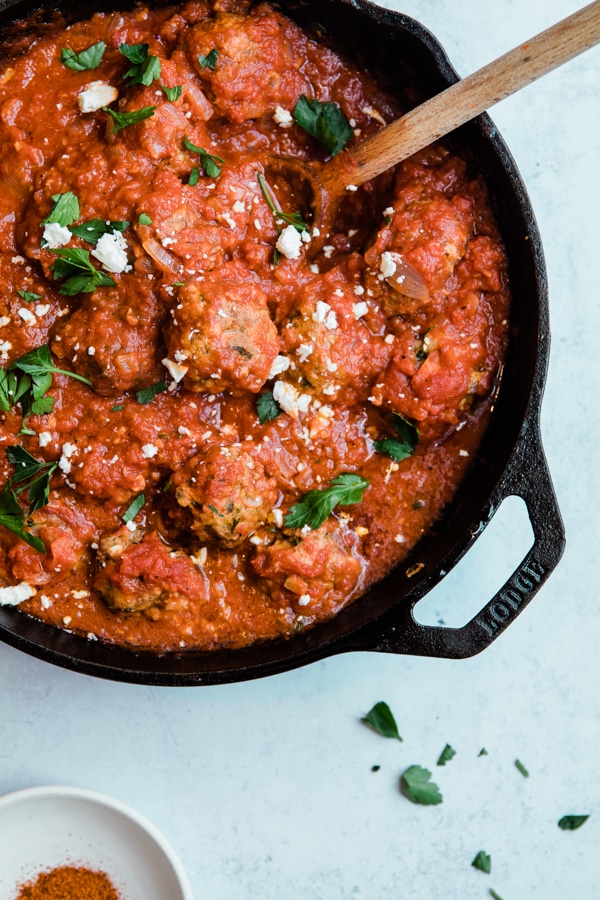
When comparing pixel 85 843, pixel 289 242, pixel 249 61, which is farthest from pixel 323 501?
pixel 85 843

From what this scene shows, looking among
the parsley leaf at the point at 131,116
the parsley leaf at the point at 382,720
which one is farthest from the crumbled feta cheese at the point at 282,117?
A: the parsley leaf at the point at 382,720

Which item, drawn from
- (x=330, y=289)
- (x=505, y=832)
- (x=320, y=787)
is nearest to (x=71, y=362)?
(x=330, y=289)

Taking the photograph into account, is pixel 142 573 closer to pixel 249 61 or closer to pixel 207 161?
pixel 207 161

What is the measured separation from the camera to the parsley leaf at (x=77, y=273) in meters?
3.29

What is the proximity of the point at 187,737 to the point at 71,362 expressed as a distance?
74.2 inches

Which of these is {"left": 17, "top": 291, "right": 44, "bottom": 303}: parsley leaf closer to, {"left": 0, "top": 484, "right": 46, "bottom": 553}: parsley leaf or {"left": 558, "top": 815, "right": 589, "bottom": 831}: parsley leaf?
{"left": 0, "top": 484, "right": 46, "bottom": 553}: parsley leaf

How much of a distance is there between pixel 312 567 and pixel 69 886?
6.53ft

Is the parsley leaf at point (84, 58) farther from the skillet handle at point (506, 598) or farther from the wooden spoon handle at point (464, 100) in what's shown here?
the skillet handle at point (506, 598)

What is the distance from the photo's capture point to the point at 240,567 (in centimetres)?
365

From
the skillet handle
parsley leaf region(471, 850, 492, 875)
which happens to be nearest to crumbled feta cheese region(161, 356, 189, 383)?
the skillet handle

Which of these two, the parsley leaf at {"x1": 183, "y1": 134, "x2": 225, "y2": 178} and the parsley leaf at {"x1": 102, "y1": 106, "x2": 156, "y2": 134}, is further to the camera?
the parsley leaf at {"x1": 183, "y1": 134, "x2": 225, "y2": 178}

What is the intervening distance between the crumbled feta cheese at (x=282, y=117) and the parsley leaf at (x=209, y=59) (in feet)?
1.04

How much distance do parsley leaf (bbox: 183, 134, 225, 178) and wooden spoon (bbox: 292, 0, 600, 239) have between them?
0.93ft

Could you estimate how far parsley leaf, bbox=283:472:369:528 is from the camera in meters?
3.49
